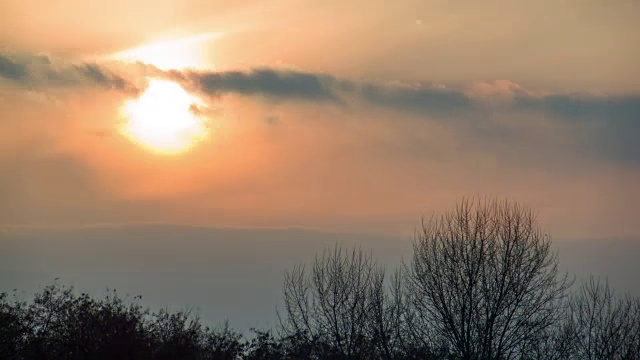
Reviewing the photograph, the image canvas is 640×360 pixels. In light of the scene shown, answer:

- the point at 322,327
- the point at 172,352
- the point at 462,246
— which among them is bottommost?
the point at 172,352

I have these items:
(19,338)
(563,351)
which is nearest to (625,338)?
(563,351)

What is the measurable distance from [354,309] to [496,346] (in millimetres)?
6714

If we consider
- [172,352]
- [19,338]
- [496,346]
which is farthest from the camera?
[496,346]

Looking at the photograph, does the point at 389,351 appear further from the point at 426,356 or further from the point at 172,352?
the point at 172,352

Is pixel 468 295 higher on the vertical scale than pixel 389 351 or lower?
higher

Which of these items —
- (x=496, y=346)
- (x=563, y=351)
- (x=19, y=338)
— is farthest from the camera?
(x=563, y=351)

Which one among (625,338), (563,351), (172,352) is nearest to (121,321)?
(172,352)

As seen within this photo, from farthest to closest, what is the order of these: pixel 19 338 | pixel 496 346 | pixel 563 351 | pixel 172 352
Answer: pixel 563 351 → pixel 496 346 → pixel 19 338 → pixel 172 352

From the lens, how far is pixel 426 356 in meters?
33.6

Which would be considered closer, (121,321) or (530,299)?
(121,321)

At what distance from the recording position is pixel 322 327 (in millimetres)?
36625

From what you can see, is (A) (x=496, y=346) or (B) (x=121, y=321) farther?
(A) (x=496, y=346)

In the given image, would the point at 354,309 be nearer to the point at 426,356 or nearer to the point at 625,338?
the point at 426,356

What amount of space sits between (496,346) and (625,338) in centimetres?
801
